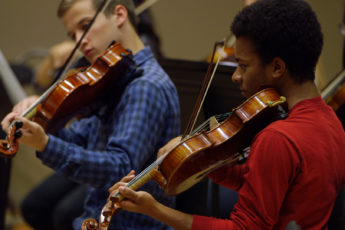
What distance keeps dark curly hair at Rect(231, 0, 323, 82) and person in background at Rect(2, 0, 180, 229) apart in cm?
35

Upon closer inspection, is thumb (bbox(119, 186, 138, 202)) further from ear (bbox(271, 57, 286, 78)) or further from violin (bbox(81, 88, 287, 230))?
ear (bbox(271, 57, 286, 78))

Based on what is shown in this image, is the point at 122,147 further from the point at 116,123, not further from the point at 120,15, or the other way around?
the point at 120,15

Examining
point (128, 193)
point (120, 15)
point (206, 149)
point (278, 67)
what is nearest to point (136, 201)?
point (128, 193)

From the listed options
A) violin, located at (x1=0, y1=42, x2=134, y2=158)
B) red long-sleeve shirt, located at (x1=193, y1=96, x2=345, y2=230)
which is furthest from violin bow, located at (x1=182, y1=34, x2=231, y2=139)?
violin, located at (x1=0, y1=42, x2=134, y2=158)

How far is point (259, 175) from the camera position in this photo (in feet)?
2.83

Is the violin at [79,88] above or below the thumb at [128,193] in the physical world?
above

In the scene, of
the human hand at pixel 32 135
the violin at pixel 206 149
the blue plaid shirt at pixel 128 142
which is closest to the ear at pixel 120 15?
the blue plaid shirt at pixel 128 142

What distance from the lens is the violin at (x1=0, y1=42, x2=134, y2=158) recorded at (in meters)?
1.18

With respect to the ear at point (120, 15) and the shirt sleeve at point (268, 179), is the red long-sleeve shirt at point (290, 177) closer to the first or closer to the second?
the shirt sleeve at point (268, 179)

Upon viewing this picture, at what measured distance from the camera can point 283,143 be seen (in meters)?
0.86

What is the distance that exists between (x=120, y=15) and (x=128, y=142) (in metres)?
0.41

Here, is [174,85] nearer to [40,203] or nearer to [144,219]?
[144,219]

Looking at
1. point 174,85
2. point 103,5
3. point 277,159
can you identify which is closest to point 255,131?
point 277,159

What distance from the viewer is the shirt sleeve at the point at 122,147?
1.14m
